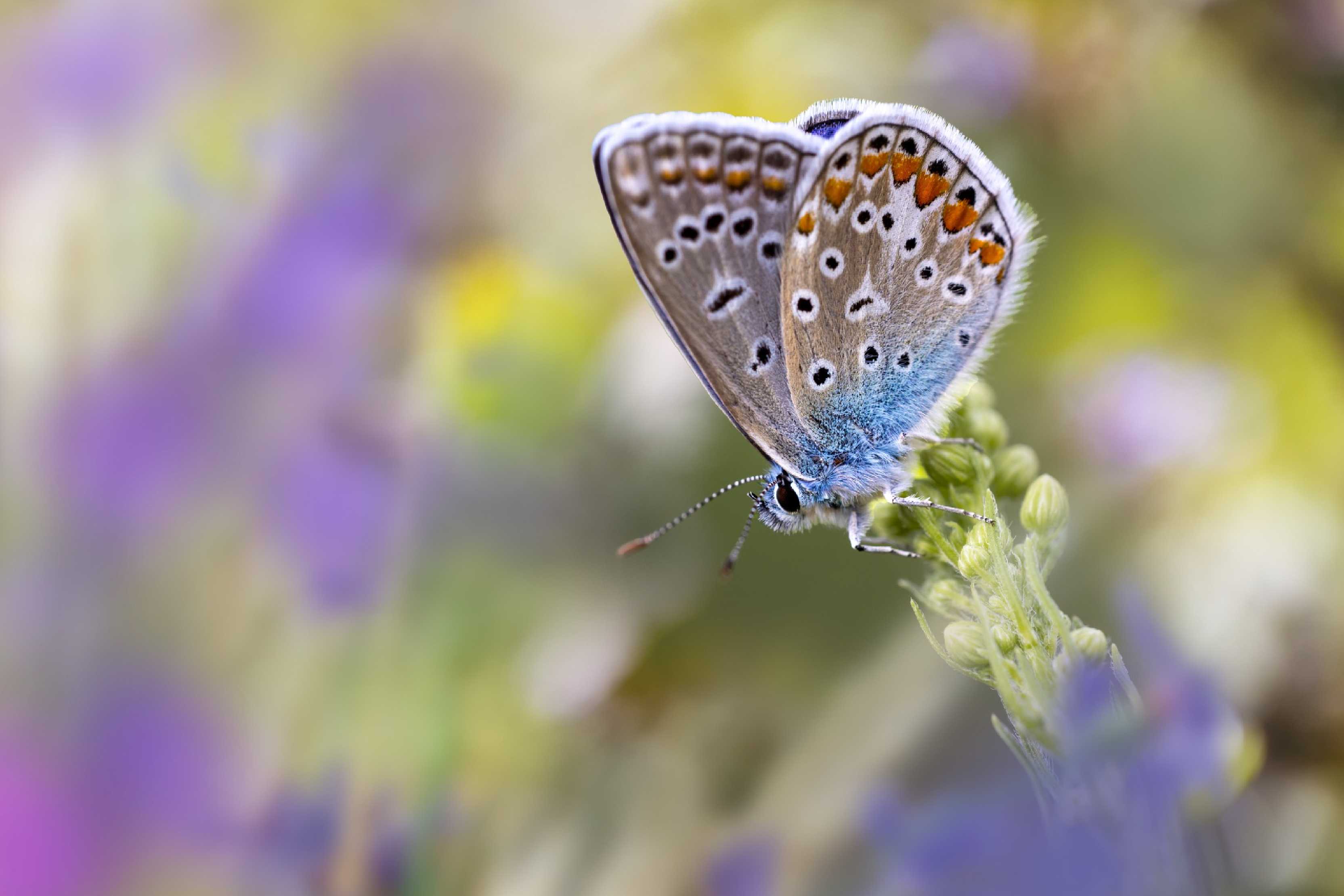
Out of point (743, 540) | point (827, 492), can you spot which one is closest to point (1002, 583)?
point (827, 492)

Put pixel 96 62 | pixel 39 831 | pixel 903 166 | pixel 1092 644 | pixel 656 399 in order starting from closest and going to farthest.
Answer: pixel 1092 644 < pixel 903 166 < pixel 39 831 < pixel 656 399 < pixel 96 62

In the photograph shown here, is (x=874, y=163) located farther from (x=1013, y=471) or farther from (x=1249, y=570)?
(x=1249, y=570)

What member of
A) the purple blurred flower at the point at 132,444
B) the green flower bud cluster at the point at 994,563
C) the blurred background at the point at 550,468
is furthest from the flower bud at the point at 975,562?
the purple blurred flower at the point at 132,444

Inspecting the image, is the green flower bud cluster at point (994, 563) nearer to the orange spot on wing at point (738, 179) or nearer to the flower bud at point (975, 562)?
the flower bud at point (975, 562)

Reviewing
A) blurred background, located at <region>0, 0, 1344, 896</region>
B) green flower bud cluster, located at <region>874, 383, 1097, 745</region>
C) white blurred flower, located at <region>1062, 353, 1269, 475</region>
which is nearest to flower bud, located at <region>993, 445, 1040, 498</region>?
green flower bud cluster, located at <region>874, 383, 1097, 745</region>

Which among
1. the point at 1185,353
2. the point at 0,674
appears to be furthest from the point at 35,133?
the point at 1185,353

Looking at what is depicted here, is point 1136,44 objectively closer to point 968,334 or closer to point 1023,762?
point 968,334

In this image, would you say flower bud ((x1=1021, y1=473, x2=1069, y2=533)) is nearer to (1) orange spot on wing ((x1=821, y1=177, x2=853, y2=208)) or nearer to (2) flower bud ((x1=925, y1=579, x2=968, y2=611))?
(2) flower bud ((x1=925, y1=579, x2=968, y2=611))
